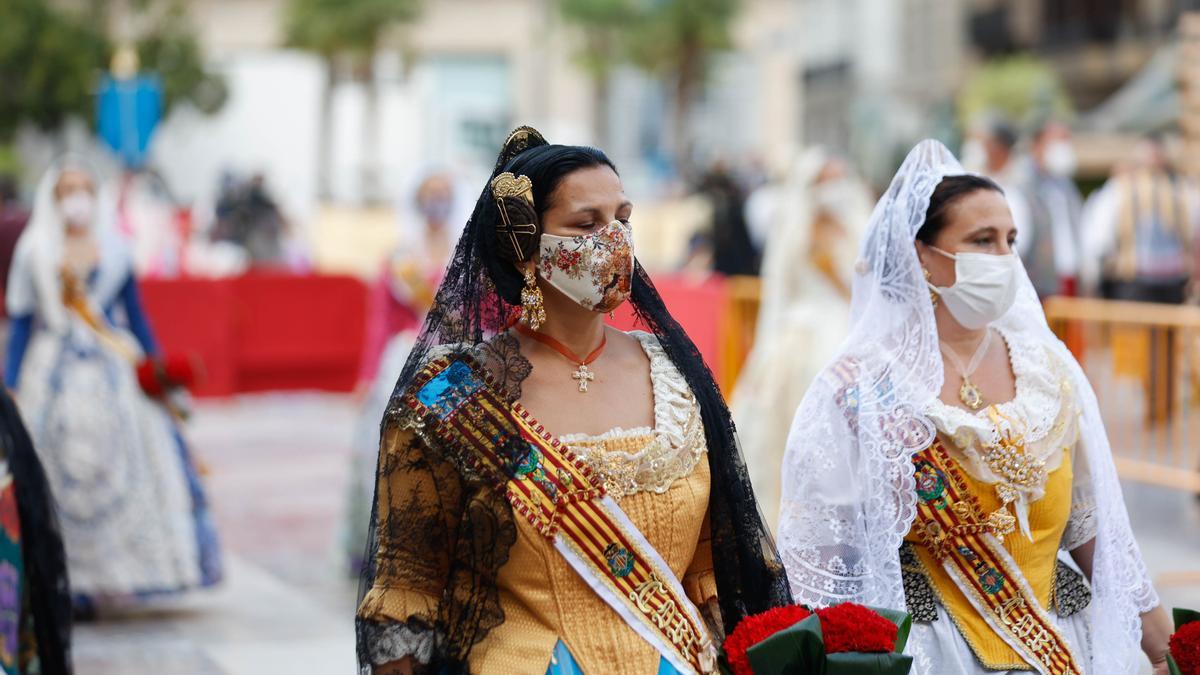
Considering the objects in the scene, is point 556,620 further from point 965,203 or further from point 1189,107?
point 1189,107

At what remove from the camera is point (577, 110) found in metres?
47.9

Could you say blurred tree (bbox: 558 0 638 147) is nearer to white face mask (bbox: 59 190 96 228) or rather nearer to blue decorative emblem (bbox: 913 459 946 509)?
white face mask (bbox: 59 190 96 228)

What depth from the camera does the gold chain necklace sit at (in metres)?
3.77

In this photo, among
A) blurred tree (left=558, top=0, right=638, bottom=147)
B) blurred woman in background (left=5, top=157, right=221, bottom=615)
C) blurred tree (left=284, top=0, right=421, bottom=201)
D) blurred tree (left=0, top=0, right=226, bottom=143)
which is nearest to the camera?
blurred woman in background (left=5, top=157, right=221, bottom=615)

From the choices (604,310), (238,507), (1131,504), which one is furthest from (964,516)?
(238,507)

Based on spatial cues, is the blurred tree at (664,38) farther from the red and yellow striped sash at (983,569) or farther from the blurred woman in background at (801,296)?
the red and yellow striped sash at (983,569)

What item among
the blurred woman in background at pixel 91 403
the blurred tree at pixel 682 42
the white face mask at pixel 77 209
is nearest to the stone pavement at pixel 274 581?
the blurred woman in background at pixel 91 403

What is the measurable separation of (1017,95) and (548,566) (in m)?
35.7

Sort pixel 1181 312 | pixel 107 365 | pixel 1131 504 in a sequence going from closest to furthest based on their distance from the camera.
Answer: pixel 107 365, pixel 1181 312, pixel 1131 504

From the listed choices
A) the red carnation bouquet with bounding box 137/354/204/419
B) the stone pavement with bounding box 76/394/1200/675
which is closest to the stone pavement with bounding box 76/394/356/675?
the stone pavement with bounding box 76/394/1200/675

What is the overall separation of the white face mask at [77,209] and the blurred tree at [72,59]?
23.9 m

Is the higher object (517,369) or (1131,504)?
A: (517,369)

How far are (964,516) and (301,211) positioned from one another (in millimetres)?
31549

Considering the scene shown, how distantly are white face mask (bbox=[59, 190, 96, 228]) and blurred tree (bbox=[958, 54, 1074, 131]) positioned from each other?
28.4 m
